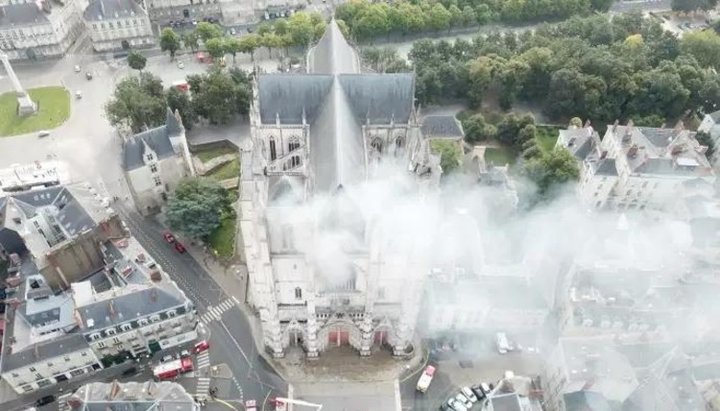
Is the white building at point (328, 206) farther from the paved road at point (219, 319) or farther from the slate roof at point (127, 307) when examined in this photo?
the slate roof at point (127, 307)

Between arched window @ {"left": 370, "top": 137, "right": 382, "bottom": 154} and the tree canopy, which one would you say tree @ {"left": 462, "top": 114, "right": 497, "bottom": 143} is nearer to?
the tree canopy

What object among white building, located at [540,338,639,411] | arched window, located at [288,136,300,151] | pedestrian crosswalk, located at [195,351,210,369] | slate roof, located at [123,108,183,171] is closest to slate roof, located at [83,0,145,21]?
slate roof, located at [123,108,183,171]

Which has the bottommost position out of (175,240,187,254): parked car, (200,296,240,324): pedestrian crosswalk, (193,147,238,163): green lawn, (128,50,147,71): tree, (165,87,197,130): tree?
(200,296,240,324): pedestrian crosswalk

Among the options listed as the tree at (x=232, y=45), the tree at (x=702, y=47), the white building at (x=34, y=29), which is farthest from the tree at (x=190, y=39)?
the tree at (x=702, y=47)

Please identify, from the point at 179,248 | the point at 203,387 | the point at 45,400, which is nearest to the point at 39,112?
the point at 179,248

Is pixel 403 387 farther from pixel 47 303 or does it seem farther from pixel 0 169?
pixel 0 169

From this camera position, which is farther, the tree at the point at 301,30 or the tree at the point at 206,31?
the tree at the point at 206,31
